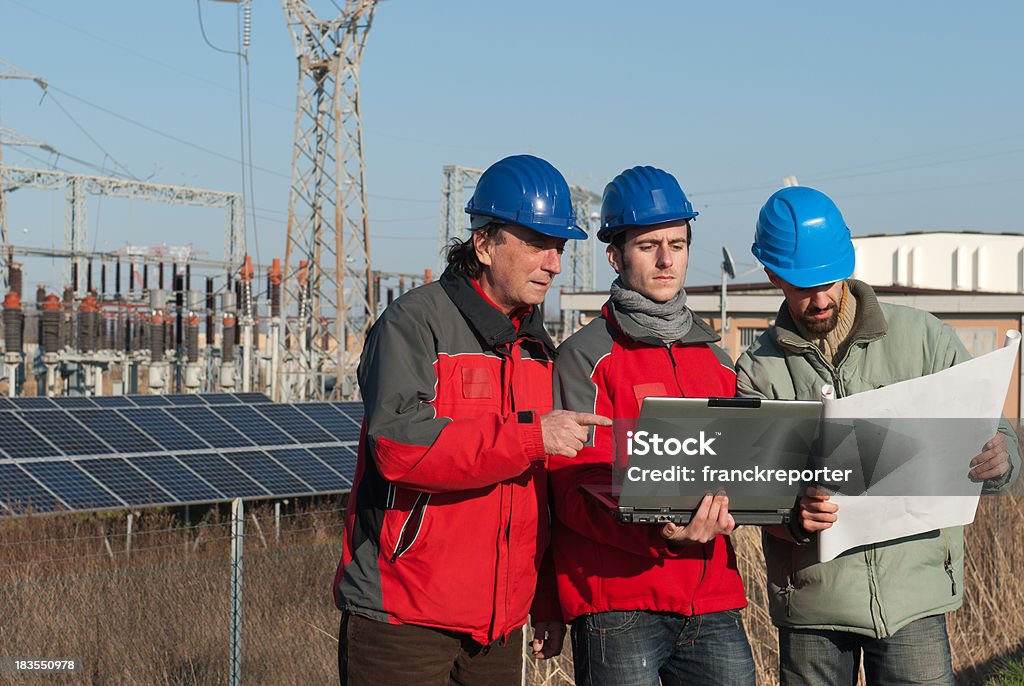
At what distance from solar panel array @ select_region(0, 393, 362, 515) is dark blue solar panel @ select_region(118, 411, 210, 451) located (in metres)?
0.01

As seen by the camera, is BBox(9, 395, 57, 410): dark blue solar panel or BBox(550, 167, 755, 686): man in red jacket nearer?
BBox(550, 167, 755, 686): man in red jacket

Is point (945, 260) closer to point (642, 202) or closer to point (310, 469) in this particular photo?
point (310, 469)

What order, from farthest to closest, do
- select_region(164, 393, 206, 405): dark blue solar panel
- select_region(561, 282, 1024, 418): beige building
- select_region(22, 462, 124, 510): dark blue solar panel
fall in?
select_region(561, 282, 1024, 418): beige building → select_region(164, 393, 206, 405): dark blue solar panel → select_region(22, 462, 124, 510): dark blue solar panel

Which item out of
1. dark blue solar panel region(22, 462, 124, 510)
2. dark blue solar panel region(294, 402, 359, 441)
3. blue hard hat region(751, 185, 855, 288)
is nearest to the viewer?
blue hard hat region(751, 185, 855, 288)

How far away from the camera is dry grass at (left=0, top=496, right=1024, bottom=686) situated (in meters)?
5.61

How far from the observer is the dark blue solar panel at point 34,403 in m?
12.3

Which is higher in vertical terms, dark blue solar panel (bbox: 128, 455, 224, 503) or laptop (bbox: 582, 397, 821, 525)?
laptop (bbox: 582, 397, 821, 525)

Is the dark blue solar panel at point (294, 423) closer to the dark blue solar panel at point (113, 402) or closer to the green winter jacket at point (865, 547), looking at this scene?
the dark blue solar panel at point (113, 402)

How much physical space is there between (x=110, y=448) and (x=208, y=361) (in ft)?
54.1

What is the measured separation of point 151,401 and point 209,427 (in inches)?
52.9

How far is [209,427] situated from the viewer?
1286cm

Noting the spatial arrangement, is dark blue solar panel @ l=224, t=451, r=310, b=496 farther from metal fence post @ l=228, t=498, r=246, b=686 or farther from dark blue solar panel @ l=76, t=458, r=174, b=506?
metal fence post @ l=228, t=498, r=246, b=686

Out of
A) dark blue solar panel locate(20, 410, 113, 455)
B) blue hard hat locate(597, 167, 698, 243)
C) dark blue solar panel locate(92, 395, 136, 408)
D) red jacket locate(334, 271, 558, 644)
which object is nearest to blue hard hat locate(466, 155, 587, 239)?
blue hard hat locate(597, 167, 698, 243)

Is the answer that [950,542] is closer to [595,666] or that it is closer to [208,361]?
[595,666]
